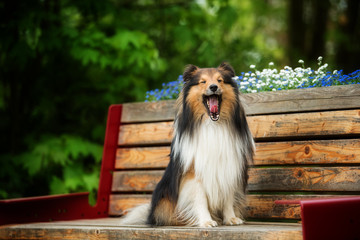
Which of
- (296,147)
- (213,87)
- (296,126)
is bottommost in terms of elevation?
(296,147)

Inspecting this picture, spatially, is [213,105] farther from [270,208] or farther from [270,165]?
[270,208]

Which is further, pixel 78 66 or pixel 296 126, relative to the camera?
pixel 78 66

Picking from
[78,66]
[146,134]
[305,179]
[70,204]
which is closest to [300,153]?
[305,179]

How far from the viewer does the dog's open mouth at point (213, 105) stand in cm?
290

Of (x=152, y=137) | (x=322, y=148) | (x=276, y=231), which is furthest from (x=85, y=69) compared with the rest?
(x=276, y=231)

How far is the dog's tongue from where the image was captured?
2896 mm

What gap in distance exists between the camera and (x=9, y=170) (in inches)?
202

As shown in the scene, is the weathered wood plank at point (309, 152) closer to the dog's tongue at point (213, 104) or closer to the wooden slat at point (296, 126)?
the wooden slat at point (296, 126)

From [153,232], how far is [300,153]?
119 cm

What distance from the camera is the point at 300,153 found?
9.91 ft

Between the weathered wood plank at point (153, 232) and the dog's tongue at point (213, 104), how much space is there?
0.77 metres

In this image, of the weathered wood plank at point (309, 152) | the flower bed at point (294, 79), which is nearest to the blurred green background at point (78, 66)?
the flower bed at point (294, 79)

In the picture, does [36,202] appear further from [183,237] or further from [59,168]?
[59,168]

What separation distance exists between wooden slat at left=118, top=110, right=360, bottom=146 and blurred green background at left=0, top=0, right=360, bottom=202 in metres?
1.10
